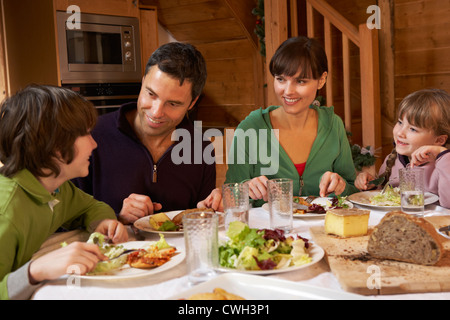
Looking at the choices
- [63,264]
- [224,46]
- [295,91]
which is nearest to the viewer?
[63,264]

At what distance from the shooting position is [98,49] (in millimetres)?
4230

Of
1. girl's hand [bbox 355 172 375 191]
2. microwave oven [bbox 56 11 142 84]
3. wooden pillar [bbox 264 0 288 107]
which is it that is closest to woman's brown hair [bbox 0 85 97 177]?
girl's hand [bbox 355 172 375 191]

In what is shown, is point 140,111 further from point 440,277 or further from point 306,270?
point 440,277

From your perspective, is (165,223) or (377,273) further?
(165,223)

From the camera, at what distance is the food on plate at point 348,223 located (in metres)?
1.37

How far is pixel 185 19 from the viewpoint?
218 inches

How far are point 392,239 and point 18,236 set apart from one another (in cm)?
90

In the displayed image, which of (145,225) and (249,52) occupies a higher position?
(249,52)

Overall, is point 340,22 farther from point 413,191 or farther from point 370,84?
point 413,191

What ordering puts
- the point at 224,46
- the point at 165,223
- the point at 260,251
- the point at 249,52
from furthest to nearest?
1. the point at 224,46
2. the point at 249,52
3. the point at 165,223
4. the point at 260,251

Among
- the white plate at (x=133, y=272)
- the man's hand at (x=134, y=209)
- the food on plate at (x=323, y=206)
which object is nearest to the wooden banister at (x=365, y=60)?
the food on plate at (x=323, y=206)

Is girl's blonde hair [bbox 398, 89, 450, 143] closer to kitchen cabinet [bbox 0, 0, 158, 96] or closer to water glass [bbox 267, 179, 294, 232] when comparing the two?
water glass [bbox 267, 179, 294, 232]

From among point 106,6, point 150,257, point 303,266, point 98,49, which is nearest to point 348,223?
point 303,266

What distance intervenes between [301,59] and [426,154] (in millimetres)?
654
